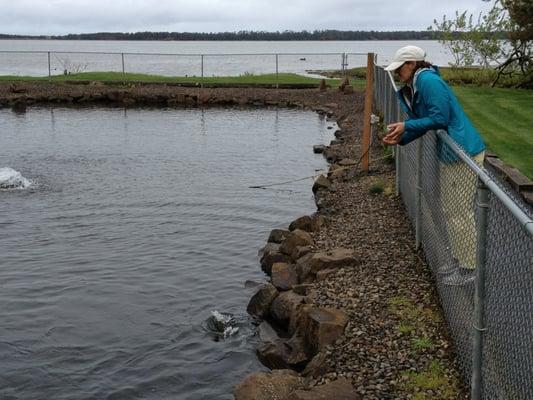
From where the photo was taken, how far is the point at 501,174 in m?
10.6

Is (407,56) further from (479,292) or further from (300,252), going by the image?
(300,252)

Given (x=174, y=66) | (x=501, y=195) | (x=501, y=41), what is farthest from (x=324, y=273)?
(x=174, y=66)

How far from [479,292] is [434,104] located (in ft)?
7.31

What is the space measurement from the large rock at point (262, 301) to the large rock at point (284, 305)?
0.32ft

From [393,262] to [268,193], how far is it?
6.92 m

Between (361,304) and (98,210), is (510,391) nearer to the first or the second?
(361,304)

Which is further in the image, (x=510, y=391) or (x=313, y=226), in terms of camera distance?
(x=313, y=226)

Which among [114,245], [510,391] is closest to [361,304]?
[510,391]

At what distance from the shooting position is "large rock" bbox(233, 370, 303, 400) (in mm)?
6246

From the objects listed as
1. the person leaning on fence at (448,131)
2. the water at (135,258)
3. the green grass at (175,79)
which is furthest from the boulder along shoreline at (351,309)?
the green grass at (175,79)

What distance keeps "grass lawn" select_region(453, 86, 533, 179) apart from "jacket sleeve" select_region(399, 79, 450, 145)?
5.13 metres

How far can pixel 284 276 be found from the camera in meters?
9.73

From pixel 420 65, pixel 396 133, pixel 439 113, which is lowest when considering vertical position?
pixel 396 133

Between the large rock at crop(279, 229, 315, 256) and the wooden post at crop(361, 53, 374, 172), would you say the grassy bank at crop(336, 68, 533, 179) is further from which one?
the large rock at crop(279, 229, 315, 256)
